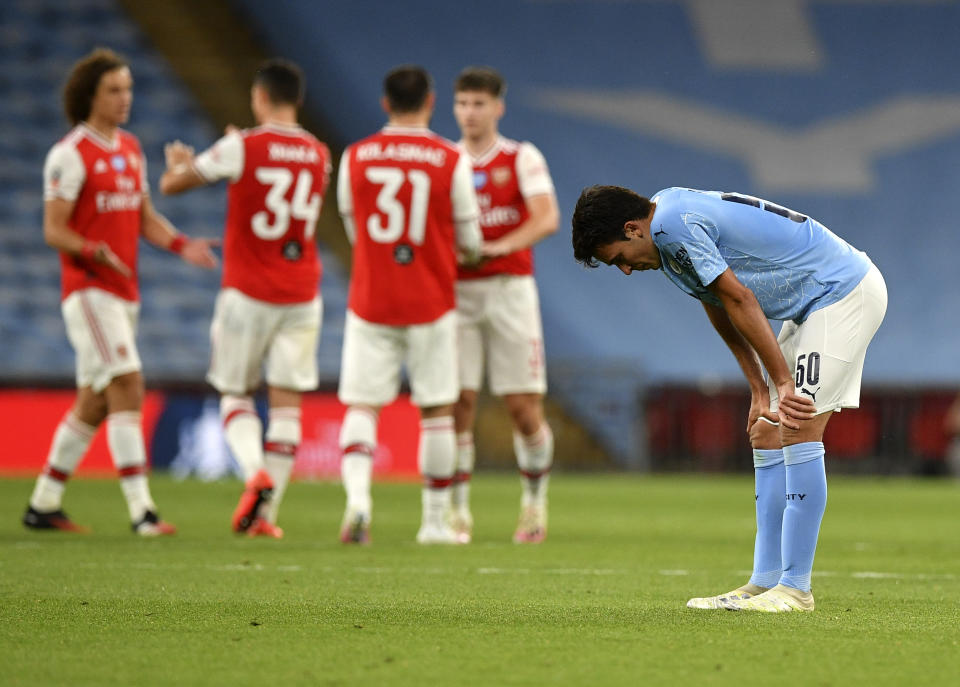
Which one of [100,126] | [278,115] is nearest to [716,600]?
[278,115]

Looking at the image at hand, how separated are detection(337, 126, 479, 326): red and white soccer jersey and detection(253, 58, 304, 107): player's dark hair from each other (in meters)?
0.75

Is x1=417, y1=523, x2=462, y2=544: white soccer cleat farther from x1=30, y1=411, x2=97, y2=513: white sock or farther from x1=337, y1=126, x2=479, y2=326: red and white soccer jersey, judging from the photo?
x1=30, y1=411, x2=97, y2=513: white sock

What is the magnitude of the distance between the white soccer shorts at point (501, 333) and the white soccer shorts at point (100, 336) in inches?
71.4

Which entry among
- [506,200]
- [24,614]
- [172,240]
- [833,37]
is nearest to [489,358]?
[506,200]

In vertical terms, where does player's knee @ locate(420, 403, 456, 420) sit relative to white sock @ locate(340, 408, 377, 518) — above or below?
above

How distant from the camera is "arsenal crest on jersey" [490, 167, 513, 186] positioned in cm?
830

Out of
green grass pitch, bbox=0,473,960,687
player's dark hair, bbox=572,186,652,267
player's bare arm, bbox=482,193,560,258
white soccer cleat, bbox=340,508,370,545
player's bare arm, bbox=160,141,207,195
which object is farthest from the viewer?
player's bare arm, bbox=482,193,560,258

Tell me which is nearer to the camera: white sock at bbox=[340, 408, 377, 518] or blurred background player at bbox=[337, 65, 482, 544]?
white sock at bbox=[340, 408, 377, 518]

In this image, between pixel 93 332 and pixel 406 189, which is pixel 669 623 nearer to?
pixel 406 189

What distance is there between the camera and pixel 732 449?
57.5ft

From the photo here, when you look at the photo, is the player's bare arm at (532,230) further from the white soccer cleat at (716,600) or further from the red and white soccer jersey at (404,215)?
the white soccer cleat at (716,600)

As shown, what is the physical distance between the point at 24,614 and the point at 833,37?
1914 cm

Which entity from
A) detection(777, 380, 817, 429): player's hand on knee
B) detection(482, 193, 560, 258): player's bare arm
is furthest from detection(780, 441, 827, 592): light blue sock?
detection(482, 193, 560, 258): player's bare arm

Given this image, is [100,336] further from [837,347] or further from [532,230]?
[837,347]
